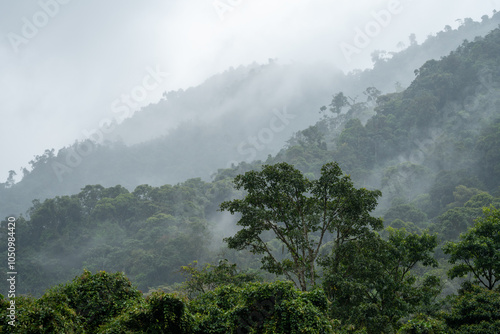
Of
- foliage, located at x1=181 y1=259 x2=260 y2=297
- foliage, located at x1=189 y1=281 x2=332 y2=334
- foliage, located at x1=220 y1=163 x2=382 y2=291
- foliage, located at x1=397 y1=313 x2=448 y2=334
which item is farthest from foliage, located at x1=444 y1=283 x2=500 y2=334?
foliage, located at x1=181 y1=259 x2=260 y2=297

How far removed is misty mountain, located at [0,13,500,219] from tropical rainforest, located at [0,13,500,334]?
779 mm

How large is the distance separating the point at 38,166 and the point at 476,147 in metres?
131

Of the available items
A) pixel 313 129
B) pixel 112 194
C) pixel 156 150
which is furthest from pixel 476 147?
pixel 156 150

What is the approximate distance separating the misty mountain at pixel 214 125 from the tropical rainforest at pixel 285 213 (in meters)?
0.78

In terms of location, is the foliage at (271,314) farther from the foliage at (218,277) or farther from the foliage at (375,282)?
the foliage at (218,277)

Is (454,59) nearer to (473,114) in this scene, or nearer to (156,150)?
(473,114)

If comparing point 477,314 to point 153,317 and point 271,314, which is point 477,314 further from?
point 153,317

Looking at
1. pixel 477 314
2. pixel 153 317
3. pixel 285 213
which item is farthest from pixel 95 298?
pixel 477 314

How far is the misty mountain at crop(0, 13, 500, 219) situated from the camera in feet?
408

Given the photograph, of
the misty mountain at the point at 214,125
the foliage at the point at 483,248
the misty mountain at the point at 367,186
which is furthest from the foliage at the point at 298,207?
the misty mountain at the point at 214,125

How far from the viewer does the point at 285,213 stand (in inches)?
612

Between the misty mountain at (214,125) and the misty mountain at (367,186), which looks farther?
the misty mountain at (214,125)

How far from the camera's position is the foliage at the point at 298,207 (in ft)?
48.2

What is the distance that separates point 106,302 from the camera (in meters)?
11.1
